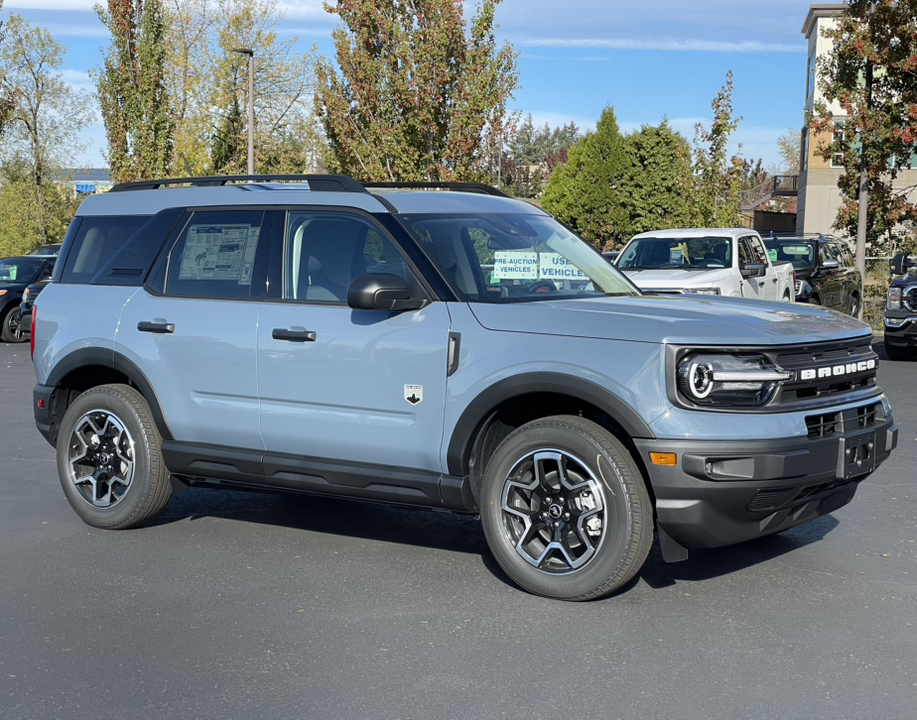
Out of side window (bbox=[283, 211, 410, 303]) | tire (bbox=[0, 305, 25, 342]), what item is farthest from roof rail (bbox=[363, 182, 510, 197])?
tire (bbox=[0, 305, 25, 342])

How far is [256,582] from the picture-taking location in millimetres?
5664

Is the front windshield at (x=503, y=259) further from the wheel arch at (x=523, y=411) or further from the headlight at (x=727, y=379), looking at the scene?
the headlight at (x=727, y=379)

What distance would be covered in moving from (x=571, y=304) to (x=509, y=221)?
961 millimetres

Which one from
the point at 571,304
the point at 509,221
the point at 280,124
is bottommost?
the point at 571,304

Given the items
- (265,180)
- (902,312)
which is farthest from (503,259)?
(902,312)

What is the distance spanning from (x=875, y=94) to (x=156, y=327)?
19.2 m

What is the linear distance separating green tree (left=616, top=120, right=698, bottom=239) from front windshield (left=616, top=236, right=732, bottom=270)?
2211 cm

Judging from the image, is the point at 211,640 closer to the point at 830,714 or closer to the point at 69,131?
the point at 830,714

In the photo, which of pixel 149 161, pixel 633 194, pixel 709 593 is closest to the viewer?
pixel 709 593

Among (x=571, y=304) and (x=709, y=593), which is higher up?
(x=571, y=304)

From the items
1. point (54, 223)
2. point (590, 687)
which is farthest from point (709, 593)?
point (54, 223)

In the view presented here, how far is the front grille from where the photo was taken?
16.6ft

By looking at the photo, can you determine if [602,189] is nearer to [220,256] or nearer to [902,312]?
[902,312]

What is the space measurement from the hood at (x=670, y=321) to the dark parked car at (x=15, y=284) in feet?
57.9
